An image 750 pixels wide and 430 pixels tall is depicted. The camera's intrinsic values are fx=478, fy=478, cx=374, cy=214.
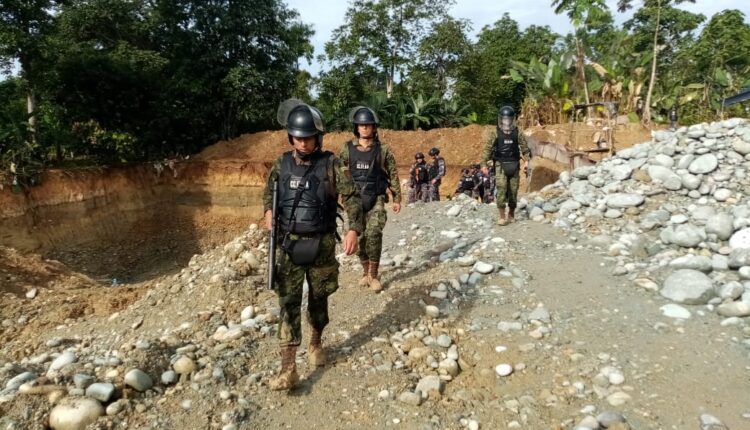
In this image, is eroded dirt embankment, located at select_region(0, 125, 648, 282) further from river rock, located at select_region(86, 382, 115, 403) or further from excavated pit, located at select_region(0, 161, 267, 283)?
river rock, located at select_region(86, 382, 115, 403)

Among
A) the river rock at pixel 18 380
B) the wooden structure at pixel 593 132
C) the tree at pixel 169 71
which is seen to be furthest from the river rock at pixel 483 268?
the tree at pixel 169 71

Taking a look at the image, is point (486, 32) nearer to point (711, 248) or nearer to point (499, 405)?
point (711, 248)

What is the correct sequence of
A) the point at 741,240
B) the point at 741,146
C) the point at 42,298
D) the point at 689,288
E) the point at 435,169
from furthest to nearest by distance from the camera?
the point at 435,169
the point at 42,298
the point at 741,146
the point at 741,240
the point at 689,288

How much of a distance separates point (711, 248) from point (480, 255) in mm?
2495

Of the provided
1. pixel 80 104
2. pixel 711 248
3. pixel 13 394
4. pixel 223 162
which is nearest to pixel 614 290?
pixel 711 248

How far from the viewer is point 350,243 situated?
3.36m

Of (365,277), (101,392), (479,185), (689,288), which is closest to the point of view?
(101,392)

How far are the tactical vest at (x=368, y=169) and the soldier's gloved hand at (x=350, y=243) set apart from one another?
173 cm

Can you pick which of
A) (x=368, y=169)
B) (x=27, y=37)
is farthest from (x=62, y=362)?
(x=27, y=37)

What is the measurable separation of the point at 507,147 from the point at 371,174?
2.64 metres

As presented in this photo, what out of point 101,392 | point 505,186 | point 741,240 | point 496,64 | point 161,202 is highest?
point 496,64

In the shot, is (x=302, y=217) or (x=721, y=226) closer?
(x=302, y=217)

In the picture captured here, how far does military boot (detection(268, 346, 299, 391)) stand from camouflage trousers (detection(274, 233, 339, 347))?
6cm

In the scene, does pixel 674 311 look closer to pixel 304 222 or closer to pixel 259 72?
pixel 304 222
